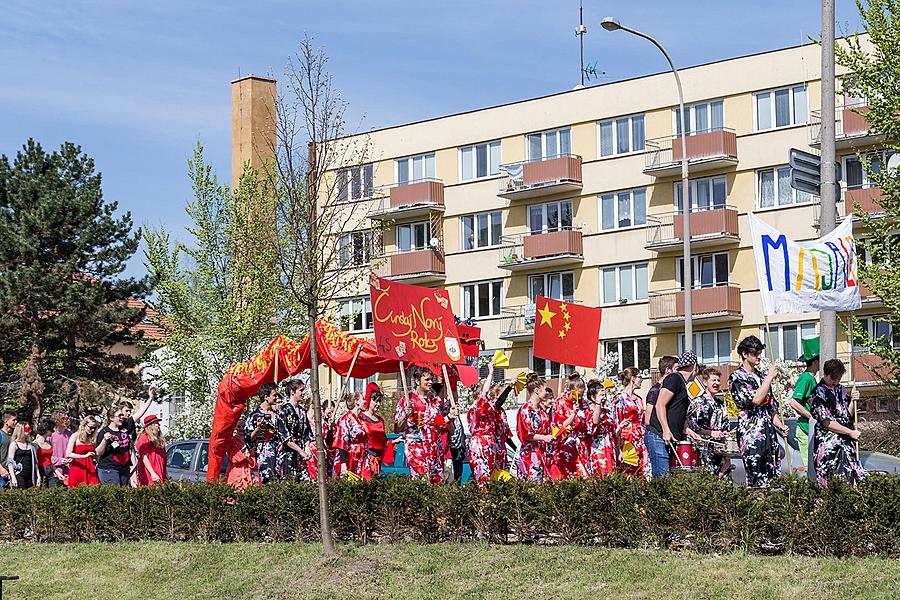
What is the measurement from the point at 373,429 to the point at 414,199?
36.8m

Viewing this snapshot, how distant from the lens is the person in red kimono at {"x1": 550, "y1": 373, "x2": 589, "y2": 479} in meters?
16.1

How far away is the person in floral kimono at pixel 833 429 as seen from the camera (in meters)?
12.9

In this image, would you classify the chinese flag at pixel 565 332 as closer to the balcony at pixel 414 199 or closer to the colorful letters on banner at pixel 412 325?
the colorful letters on banner at pixel 412 325

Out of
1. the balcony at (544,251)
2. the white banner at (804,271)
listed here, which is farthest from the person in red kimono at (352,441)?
the balcony at (544,251)

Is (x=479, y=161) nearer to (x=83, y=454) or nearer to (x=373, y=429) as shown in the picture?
(x=83, y=454)

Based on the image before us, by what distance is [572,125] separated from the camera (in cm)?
5103

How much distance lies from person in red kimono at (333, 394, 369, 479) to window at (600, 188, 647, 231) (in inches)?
1280

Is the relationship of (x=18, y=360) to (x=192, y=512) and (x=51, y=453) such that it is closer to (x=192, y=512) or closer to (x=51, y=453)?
(x=51, y=453)

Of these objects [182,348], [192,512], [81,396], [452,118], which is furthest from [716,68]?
[192,512]

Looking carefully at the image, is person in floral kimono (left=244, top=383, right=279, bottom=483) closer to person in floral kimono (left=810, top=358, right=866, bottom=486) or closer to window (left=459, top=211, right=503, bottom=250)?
person in floral kimono (left=810, top=358, right=866, bottom=486)

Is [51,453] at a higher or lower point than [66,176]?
lower

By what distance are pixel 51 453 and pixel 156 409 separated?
4451 cm

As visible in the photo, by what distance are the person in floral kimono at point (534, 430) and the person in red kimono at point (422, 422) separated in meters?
0.88

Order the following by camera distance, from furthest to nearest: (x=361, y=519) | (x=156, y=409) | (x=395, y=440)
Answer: (x=156, y=409) < (x=395, y=440) < (x=361, y=519)
